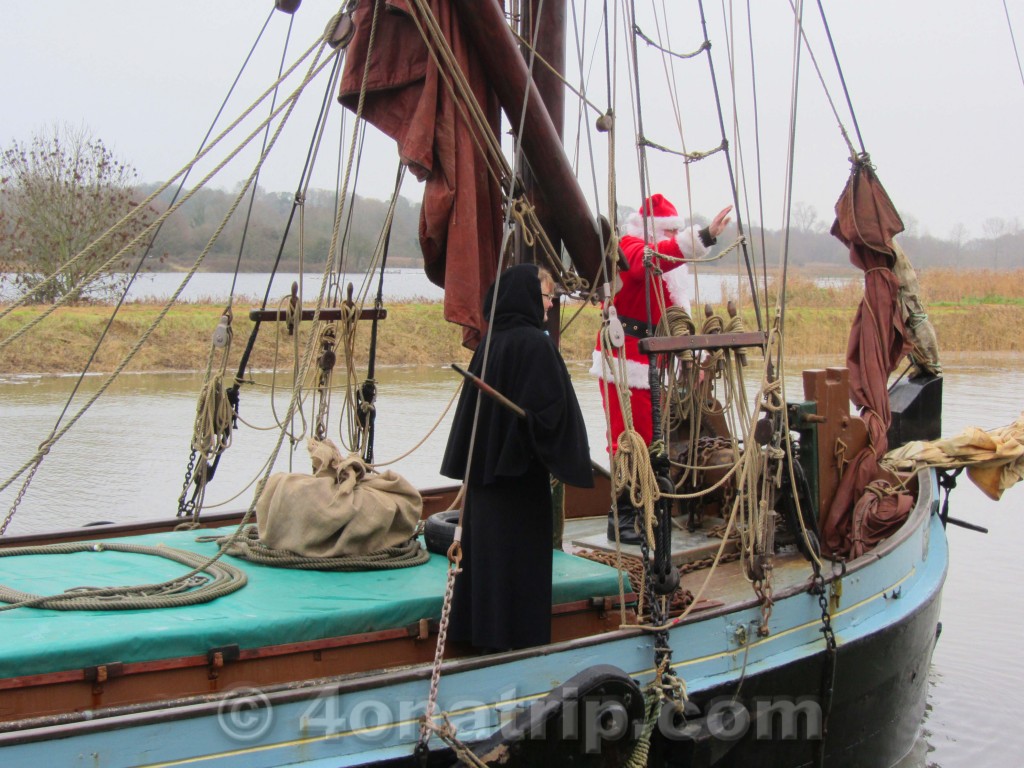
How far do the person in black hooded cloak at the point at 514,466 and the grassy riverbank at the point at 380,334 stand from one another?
1098cm

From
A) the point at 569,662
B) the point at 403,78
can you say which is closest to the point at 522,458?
the point at 569,662

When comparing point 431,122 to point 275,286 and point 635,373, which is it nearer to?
point 635,373

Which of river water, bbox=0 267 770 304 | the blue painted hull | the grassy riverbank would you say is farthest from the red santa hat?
river water, bbox=0 267 770 304

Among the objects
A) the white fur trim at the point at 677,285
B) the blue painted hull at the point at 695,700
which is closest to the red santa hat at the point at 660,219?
the white fur trim at the point at 677,285

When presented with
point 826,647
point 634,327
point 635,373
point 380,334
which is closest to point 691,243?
point 634,327

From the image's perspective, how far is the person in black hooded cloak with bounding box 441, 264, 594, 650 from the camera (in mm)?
3646

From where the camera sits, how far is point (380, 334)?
19.4 m

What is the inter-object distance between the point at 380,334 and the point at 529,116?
15249 mm

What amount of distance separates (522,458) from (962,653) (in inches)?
187

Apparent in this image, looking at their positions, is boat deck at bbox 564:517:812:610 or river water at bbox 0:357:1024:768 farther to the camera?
river water at bbox 0:357:1024:768

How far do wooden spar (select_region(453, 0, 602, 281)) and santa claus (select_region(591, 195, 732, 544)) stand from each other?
78 cm

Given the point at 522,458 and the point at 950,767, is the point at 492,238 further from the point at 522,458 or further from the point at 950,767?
the point at 950,767

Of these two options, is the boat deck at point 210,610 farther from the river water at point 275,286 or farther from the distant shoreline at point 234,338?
the river water at point 275,286

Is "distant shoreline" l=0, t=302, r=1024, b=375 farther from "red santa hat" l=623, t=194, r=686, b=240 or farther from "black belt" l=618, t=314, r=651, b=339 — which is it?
"black belt" l=618, t=314, r=651, b=339
